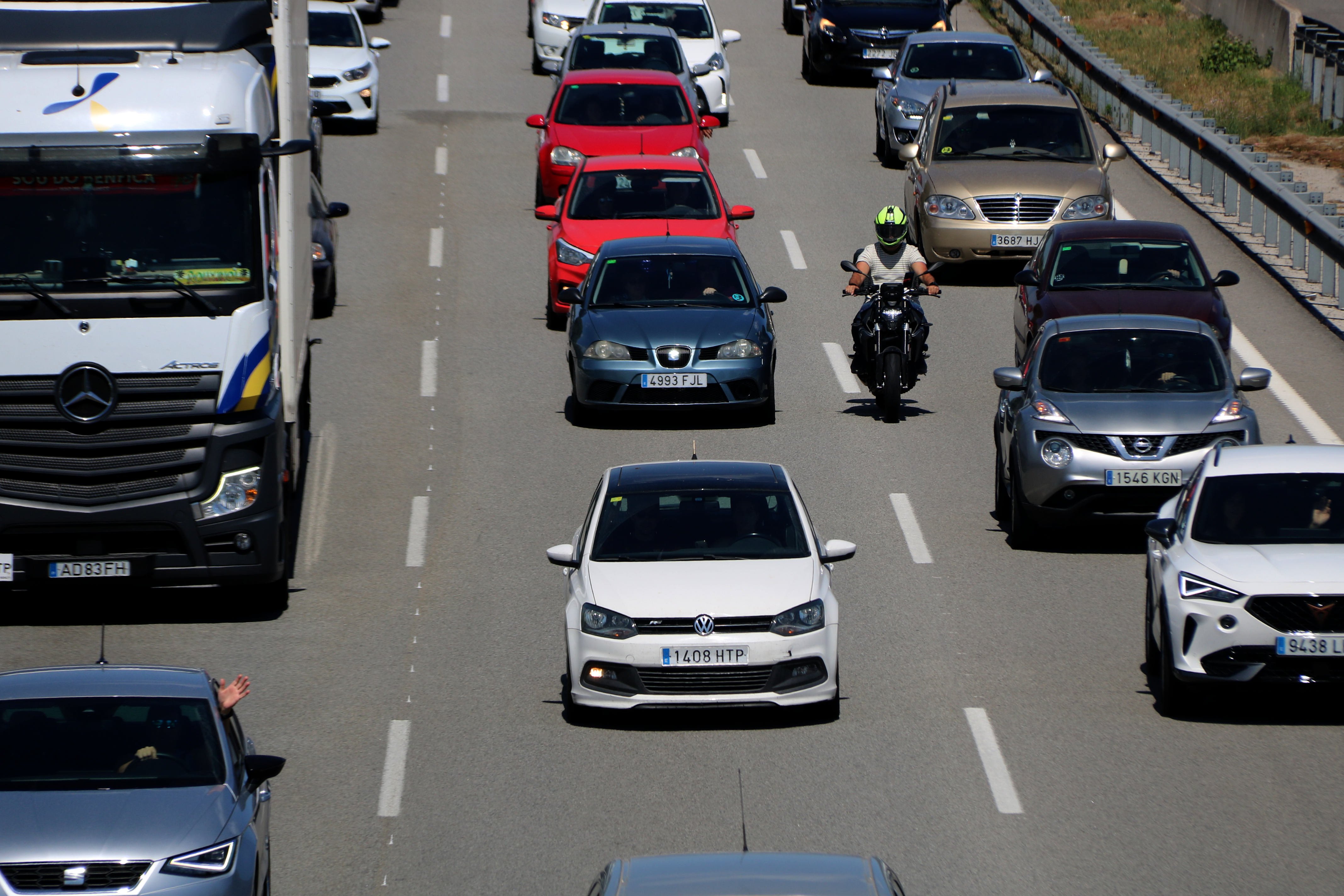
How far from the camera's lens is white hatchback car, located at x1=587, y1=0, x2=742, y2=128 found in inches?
1326

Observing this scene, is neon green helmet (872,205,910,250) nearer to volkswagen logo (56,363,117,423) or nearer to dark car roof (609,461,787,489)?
dark car roof (609,461,787,489)

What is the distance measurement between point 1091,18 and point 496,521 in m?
29.6

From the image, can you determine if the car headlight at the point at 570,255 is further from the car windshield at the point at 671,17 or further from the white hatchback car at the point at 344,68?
the car windshield at the point at 671,17

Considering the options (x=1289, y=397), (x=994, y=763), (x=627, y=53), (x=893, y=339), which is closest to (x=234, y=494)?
(x=994, y=763)

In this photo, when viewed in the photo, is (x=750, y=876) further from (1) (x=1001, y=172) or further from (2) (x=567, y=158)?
(2) (x=567, y=158)

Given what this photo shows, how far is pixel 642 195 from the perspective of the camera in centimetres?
2389

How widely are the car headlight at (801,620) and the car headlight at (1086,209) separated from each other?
13296 millimetres

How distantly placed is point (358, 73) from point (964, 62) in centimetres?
899

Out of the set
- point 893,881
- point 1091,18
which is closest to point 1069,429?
point 893,881

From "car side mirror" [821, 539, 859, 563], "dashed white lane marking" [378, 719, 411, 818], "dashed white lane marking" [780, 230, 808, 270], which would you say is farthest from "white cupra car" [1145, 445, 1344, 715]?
"dashed white lane marking" [780, 230, 808, 270]

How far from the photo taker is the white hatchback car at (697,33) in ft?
111

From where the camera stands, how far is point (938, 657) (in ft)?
45.3

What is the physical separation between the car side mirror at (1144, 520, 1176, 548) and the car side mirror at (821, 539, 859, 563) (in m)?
1.74

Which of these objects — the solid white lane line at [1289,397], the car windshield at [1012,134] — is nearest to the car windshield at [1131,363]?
the solid white lane line at [1289,397]
